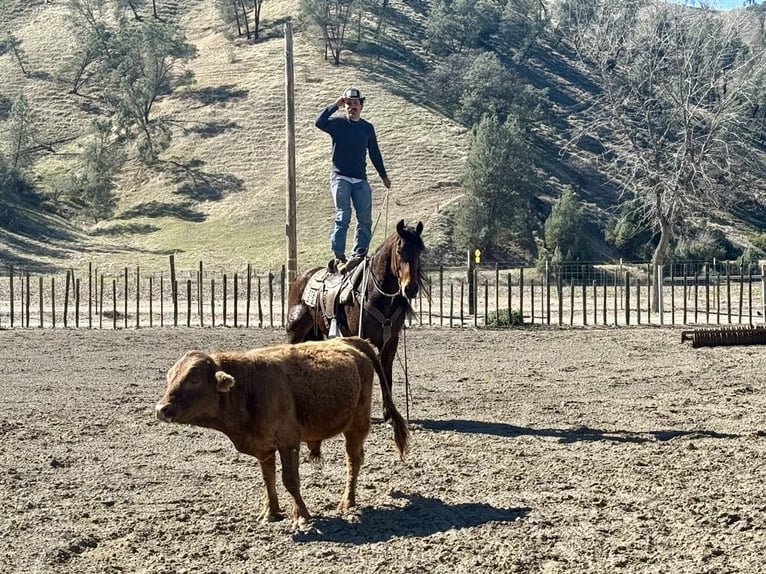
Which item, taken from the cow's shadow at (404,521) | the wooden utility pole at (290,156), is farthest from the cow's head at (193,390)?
the wooden utility pole at (290,156)

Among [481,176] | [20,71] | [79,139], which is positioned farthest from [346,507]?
[20,71]

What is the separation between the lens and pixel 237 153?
207 feet

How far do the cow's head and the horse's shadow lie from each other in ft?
13.1

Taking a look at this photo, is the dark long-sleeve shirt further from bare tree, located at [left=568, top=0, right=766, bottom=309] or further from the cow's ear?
bare tree, located at [left=568, top=0, right=766, bottom=309]

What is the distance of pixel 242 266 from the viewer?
41.7 m

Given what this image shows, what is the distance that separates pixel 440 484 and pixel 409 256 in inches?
102

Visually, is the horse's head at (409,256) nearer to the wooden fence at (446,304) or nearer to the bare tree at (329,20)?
the wooden fence at (446,304)

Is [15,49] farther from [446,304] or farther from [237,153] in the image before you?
[446,304]

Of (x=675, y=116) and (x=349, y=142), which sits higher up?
(x=675, y=116)

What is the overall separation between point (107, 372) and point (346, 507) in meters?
8.83

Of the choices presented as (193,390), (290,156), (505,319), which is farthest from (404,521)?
(505,319)

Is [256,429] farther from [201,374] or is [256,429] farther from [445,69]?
[445,69]

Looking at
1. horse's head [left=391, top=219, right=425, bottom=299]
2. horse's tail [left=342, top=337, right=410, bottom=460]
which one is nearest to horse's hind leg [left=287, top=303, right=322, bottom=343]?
horse's head [left=391, top=219, right=425, bottom=299]

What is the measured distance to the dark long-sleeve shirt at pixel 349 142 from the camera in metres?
11.6
